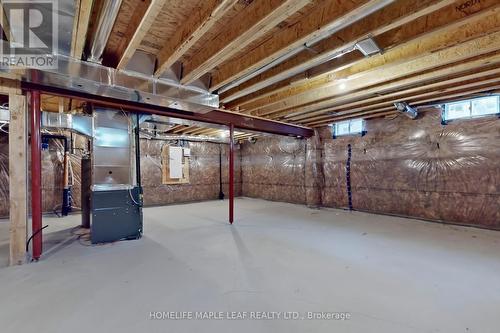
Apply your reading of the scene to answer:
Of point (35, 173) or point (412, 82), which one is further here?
point (412, 82)

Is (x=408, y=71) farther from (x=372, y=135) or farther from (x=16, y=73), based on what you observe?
(x=16, y=73)

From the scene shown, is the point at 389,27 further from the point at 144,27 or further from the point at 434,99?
the point at 434,99

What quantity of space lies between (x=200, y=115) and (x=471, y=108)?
4697 mm

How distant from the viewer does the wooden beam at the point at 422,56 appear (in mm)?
2084

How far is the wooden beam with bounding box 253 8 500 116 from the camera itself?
6.84 feet

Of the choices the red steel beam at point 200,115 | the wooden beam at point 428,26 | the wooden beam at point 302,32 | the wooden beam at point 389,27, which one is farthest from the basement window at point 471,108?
the wooden beam at point 302,32

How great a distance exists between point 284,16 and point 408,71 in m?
1.91

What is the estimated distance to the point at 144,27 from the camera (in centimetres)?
185

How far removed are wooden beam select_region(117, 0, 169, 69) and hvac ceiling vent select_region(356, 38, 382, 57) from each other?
1.70m

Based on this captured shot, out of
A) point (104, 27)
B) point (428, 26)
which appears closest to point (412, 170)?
point (428, 26)

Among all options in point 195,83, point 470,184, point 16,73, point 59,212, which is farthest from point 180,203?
point 470,184

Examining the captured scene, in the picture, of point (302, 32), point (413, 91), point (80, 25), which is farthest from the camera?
point (413, 91)

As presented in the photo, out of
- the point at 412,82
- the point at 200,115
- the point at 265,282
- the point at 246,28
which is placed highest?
the point at 246,28

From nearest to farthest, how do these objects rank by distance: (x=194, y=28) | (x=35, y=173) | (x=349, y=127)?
1. (x=194, y=28)
2. (x=35, y=173)
3. (x=349, y=127)
